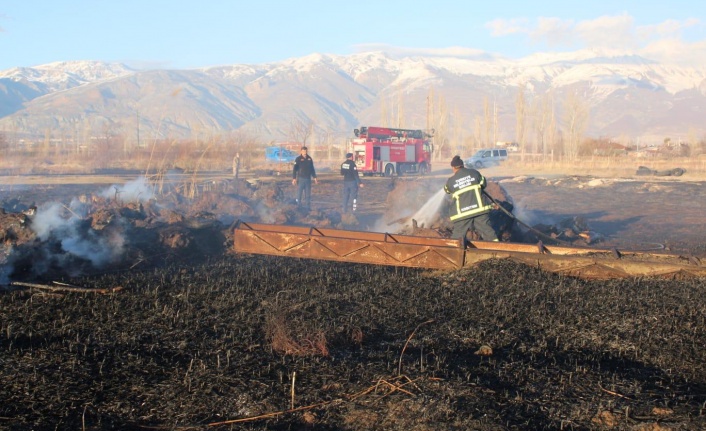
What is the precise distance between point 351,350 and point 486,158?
140ft

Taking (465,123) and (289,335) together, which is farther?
(465,123)

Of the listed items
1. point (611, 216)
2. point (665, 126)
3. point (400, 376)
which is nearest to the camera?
point (400, 376)

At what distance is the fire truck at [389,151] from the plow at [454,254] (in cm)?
2290

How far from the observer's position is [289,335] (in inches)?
232

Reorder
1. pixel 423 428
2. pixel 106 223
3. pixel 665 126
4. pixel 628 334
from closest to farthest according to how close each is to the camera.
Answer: pixel 423 428 → pixel 628 334 → pixel 106 223 → pixel 665 126

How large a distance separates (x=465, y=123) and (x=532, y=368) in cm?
17789

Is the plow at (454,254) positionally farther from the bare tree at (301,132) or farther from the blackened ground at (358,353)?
the bare tree at (301,132)

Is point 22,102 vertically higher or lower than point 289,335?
higher

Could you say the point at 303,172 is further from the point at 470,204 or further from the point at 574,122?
the point at 574,122

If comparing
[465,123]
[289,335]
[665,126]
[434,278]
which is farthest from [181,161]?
[665,126]

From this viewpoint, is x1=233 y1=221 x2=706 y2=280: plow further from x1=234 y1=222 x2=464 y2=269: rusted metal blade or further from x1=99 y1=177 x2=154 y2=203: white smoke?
x1=99 y1=177 x2=154 y2=203: white smoke

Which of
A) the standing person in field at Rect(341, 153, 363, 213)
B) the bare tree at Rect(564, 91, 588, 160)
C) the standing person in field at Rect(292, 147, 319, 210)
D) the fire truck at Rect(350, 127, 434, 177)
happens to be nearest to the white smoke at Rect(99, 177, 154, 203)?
the standing person in field at Rect(292, 147, 319, 210)

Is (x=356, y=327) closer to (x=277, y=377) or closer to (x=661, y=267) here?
(x=277, y=377)

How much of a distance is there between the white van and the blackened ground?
38.2 metres
